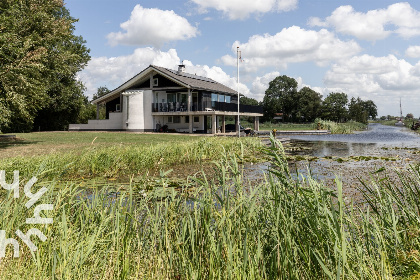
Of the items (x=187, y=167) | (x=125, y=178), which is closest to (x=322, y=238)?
(x=125, y=178)

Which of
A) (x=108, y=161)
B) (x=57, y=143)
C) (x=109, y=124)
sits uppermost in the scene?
(x=109, y=124)

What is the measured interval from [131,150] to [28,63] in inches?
312

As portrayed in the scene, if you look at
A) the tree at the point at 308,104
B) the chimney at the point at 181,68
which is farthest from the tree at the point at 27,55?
the tree at the point at 308,104

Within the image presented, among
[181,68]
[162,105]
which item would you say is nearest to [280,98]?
[181,68]

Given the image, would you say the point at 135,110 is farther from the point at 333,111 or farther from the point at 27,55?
the point at 333,111

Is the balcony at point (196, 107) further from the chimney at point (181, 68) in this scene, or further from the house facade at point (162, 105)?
the chimney at point (181, 68)

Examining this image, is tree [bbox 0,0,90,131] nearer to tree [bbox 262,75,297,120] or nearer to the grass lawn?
the grass lawn

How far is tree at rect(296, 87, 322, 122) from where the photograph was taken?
7250 cm

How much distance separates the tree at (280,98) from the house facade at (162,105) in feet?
149

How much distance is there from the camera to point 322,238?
250 centimetres

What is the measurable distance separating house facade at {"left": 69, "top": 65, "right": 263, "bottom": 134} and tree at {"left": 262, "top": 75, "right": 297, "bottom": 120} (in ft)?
149

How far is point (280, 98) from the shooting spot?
79.7 metres

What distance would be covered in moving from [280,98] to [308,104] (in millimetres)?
8637

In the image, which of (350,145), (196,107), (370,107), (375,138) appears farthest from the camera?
(370,107)
